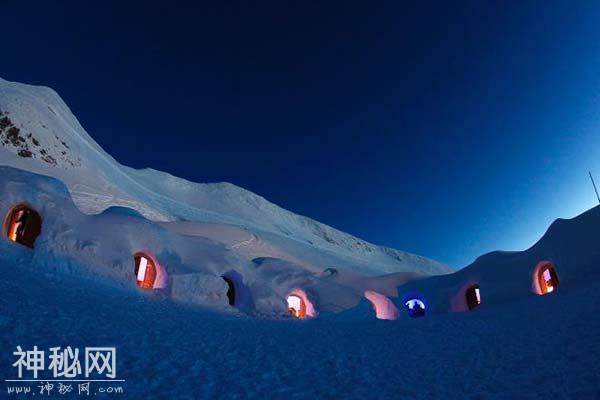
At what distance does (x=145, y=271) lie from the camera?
1504 cm

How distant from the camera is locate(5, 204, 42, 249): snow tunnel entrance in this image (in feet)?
40.3

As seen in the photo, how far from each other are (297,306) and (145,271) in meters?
10.7

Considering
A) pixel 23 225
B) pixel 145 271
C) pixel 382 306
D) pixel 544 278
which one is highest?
pixel 23 225

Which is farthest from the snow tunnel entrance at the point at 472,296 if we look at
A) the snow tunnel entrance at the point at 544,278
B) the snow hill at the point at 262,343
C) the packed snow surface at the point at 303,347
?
the packed snow surface at the point at 303,347

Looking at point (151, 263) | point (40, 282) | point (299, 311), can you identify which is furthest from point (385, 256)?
point (40, 282)

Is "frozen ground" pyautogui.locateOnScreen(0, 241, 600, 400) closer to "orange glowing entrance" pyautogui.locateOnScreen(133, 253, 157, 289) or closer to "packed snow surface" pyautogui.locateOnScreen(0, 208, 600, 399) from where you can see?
"packed snow surface" pyautogui.locateOnScreen(0, 208, 600, 399)

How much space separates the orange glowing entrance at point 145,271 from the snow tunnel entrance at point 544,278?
1758 centimetres

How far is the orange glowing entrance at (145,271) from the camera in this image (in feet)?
48.4

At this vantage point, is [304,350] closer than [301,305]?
Yes

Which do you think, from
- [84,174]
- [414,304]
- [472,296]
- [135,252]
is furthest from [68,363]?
[84,174]

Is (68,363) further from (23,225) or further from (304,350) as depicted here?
(23,225)

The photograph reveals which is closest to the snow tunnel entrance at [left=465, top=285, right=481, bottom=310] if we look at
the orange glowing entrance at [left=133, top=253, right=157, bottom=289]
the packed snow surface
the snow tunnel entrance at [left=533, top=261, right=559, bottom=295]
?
the snow tunnel entrance at [left=533, top=261, right=559, bottom=295]

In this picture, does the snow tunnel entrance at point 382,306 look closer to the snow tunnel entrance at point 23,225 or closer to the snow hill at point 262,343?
the snow hill at point 262,343

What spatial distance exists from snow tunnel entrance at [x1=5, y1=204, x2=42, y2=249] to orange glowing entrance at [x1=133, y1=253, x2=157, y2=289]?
3.63 metres
